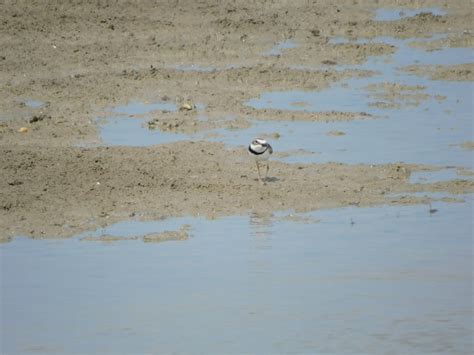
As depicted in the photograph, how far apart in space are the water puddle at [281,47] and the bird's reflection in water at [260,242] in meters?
7.39

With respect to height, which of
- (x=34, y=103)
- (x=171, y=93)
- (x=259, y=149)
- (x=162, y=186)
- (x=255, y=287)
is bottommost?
(x=255, y=287)

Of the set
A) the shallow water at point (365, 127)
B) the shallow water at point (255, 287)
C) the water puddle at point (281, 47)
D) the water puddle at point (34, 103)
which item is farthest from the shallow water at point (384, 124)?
the water puddle at point (34, 103)

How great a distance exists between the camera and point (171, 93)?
1762cm

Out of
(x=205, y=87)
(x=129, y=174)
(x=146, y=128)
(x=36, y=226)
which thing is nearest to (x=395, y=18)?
(x=205, y=87)

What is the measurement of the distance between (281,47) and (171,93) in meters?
3.31

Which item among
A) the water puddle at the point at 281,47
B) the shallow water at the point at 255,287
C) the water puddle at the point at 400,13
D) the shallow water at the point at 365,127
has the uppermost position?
the water puddle at the point at 400,13

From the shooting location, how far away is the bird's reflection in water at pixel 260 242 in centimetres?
1124

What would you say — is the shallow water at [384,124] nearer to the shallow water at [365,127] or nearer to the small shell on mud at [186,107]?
the shallow water at [365,127]

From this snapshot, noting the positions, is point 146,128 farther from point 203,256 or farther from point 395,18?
point 395,18

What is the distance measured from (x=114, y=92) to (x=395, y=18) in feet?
23.6

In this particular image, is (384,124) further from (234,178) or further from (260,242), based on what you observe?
(260,242)

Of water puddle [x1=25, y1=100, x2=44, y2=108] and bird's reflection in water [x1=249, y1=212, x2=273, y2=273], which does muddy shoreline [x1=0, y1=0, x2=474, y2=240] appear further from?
bird's reflection in water [x1=249, y1=212, x2=273, y2=273]

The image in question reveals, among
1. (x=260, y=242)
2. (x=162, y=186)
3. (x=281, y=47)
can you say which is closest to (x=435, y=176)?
(x=260, y=242)

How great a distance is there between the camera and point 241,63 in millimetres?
19203
